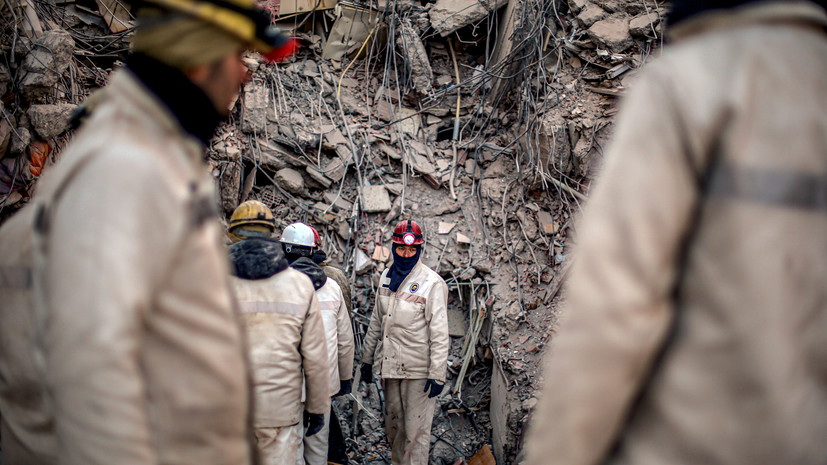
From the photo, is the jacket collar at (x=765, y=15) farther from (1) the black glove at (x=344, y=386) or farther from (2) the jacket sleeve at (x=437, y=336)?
(1) the black glove at (x=344, y=386)

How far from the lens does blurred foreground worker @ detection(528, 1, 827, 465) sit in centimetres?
84

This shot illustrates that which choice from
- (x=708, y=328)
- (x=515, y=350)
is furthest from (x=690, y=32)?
(x=515, y=350)

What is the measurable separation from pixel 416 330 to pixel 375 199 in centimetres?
250

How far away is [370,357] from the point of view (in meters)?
5.02

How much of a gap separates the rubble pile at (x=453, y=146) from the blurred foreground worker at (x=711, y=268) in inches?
177

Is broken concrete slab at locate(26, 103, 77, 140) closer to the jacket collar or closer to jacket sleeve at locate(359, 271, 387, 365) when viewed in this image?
jacket sleeve at locate(359, 271, 387, 365)

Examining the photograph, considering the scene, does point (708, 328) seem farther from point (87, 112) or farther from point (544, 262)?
point (544, 262)

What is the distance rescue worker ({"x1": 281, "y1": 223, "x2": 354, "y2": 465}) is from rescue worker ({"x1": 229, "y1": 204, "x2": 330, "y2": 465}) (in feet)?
3.21

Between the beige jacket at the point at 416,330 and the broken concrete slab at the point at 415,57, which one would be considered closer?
the beige jacket at the point at 416,330

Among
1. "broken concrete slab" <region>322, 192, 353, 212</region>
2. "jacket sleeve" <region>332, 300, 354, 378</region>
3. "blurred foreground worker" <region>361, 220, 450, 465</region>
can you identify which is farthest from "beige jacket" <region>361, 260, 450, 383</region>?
"broken concrete slab" <region>322, 192, 353, 212</region>

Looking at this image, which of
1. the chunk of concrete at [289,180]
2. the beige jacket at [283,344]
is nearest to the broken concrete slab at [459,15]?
the chunk of concrete at [289,180]

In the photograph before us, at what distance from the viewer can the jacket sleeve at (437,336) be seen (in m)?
4.61

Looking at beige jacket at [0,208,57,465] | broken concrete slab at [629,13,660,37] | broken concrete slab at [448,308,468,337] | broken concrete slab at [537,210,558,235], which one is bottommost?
broken concrete slab at [448,308,468,337]

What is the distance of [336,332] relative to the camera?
4.28 metres
